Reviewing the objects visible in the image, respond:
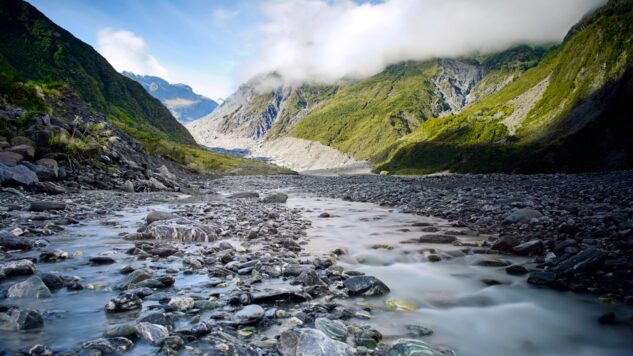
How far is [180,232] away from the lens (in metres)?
10.5

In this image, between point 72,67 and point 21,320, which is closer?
point 21,320

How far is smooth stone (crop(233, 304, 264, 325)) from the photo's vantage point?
4.69m

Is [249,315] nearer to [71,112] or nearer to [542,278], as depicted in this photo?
[542,278]

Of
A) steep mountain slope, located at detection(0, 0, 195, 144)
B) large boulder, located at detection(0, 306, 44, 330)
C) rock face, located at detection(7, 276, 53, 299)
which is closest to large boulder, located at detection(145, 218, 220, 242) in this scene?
rock face, located at detection(7, 276, 53, 299)

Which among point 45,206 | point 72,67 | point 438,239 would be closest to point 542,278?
point 438,239

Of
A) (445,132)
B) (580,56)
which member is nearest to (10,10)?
(445,132)

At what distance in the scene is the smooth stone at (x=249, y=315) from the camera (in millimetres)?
4691

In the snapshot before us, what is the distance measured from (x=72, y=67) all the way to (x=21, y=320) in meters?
134

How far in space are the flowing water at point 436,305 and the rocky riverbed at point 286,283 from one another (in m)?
0.03

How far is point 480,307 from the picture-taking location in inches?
238

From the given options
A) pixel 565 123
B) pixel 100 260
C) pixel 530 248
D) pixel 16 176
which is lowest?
pixel 100 260

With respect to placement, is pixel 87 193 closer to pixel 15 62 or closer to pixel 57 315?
pixel 57 315

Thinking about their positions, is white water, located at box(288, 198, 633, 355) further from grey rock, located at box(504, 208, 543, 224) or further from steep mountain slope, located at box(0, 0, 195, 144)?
steep mountain slope, located at box(0, 0, 195, 144)

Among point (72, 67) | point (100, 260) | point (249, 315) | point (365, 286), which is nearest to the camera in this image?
point (249, 315)
